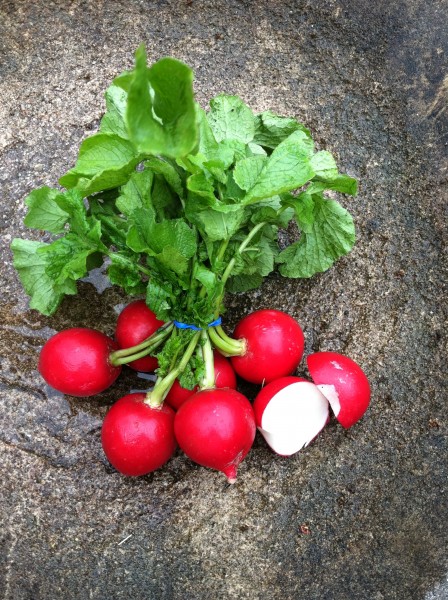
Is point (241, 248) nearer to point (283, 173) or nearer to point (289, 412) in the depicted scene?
point (283, 173)

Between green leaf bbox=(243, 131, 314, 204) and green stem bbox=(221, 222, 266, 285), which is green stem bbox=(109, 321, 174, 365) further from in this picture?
green leaf bbox=(243, 131, 314, 204)

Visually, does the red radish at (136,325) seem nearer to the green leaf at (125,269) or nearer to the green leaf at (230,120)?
the green leaf at (125,269)

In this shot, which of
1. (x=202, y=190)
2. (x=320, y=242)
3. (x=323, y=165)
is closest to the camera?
(x=202, y=190)

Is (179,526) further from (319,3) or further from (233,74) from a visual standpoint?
(319,3)

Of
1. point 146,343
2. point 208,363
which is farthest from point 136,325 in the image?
point 208,363

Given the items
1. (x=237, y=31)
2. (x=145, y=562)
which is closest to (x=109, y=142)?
(x=237, y=31)
